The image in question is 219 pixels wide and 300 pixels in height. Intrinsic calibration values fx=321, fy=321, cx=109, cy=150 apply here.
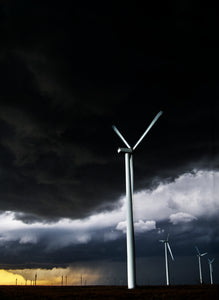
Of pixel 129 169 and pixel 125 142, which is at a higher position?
pixel 125 142

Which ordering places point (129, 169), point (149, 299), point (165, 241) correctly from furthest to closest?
point (165, 241) < point (129, 169) < point (149, 299)

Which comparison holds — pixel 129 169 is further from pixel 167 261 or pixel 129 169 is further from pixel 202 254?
pixel 202 254

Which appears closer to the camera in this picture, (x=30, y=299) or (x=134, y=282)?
(x=30, y=299)

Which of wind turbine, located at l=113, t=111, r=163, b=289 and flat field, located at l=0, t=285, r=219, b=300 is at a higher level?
wind turbine, located at l=113, t=111, r=163, b=289

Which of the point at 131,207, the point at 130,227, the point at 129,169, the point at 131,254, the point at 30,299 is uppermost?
the point at 129,169

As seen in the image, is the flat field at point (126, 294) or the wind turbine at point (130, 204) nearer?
the flat field at point (126, 294)

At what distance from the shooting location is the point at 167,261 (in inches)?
5074

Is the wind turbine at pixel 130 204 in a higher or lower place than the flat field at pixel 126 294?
higher

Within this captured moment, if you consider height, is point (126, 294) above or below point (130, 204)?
below

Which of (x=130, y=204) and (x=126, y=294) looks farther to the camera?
(x=130, y=204)

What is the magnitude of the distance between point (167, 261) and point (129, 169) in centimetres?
8412

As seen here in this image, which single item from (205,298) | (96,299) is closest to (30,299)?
(96,299)

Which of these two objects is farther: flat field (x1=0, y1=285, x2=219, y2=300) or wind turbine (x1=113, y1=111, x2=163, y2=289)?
wind turbine (x1=113, y1=111, x2=163, y2=289)

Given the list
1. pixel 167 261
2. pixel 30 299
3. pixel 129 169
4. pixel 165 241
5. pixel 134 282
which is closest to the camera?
pixel 30 299
